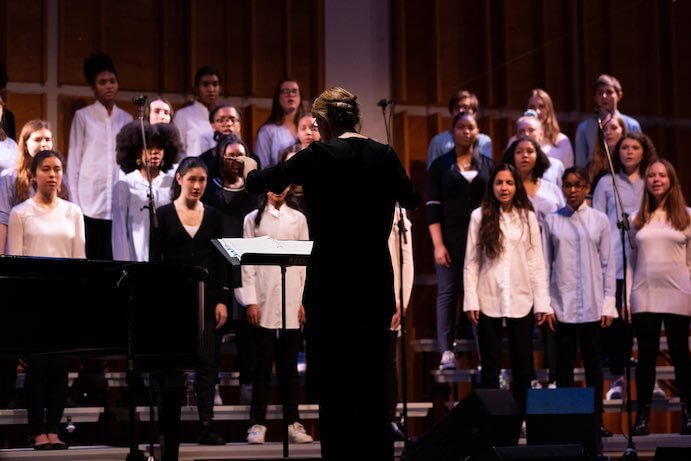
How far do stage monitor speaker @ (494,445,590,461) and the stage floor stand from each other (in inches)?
36.7

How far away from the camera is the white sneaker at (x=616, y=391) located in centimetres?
537

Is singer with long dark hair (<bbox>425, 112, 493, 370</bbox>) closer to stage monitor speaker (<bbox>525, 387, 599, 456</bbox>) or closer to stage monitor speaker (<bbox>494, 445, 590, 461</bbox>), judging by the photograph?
stage monitor speaker (<bbox>525, 387, 599, 456</bbox>)

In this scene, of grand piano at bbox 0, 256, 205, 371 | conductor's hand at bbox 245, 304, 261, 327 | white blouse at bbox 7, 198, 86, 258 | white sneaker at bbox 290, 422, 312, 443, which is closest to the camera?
grand piano at bbox 0, 256, 205, 371

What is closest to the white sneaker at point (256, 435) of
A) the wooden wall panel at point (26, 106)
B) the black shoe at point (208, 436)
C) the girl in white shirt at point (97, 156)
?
the black shoe at point (208, 436)

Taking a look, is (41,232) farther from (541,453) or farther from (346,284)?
(541,453)

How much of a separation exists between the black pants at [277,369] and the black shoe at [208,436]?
19 centimetres

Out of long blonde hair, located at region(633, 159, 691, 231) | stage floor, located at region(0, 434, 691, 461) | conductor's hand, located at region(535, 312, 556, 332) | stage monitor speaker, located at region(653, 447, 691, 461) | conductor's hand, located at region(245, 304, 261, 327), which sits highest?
long blonde hair, located at region(633, 159, 691, 231)

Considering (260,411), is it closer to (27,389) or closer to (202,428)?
(202,428)

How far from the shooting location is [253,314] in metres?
4.67

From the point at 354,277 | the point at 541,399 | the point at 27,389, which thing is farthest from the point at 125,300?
the point at 541,399

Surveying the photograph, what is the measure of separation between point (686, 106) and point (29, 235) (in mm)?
4108

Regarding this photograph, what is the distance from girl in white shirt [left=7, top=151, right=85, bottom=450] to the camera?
428 cm

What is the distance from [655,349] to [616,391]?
1.62 feet

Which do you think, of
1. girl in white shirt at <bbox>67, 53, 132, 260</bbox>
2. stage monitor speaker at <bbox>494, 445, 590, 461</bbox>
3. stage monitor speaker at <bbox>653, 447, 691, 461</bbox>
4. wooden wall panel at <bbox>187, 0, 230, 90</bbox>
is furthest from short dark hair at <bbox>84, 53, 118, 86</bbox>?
stage monitor speaker at <bbox>653, 447, 691, 461</bbox>
